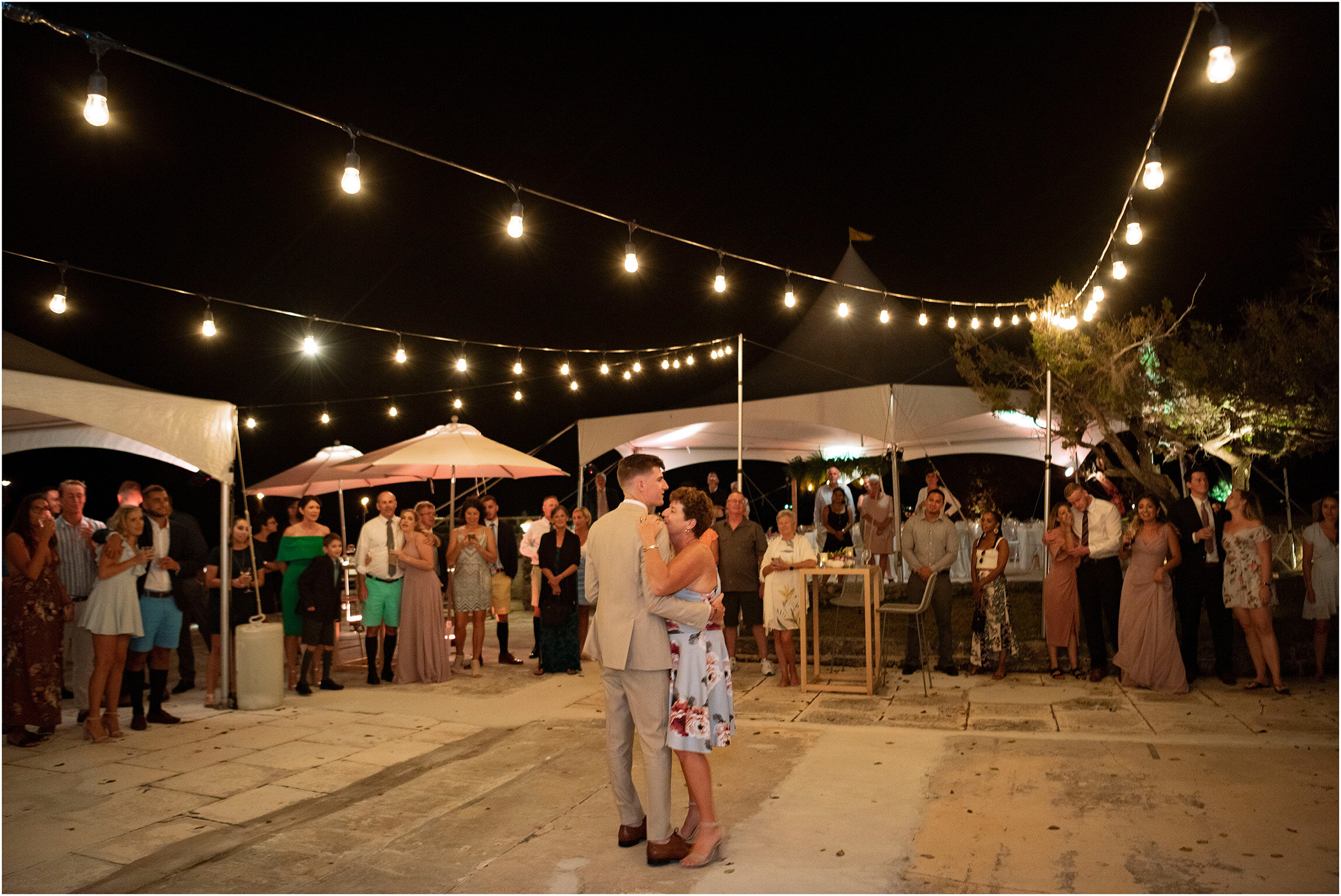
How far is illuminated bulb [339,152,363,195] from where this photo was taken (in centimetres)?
539

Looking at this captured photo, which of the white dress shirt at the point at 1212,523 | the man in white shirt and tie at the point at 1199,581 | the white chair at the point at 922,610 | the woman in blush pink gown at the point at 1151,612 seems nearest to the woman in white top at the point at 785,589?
the white chair at the point at 922,610

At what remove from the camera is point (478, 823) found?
3.74m

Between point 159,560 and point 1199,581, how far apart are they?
7384 millimetres

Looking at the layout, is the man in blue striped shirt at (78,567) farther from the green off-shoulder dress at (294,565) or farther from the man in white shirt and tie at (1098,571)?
the man in white shirt and tie at (1098,571)

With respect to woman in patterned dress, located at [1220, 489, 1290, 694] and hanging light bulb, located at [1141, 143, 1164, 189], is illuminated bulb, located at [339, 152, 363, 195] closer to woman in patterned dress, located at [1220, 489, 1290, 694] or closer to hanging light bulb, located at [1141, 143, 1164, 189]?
hanging light bulb, located at [1141, 143, 1164, 189]

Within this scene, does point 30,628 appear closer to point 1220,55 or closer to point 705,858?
point 705,858

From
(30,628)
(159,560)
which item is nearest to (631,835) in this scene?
(30,628)

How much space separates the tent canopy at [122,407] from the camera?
5.36 m

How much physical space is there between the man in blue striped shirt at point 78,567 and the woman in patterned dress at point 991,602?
6.40 metres

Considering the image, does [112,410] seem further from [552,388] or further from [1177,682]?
[552,388]

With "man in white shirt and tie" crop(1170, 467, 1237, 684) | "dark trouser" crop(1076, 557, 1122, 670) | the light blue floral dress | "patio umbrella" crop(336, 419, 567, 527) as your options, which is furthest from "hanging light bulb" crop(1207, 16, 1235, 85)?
"patio umbrella" crop(336, 419, 567, 527)

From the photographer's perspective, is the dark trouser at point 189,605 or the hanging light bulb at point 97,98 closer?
the hanging light bulb at point 97,98

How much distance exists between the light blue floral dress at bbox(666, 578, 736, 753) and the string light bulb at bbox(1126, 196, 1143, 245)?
5805 millimetres

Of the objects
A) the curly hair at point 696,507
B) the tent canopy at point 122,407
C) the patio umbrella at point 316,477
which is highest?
the tent canopy at point 122,407
